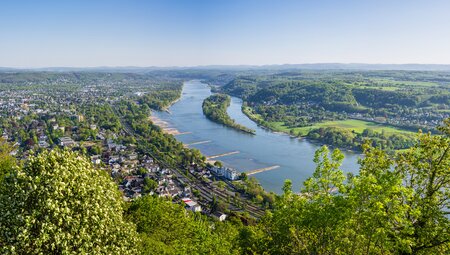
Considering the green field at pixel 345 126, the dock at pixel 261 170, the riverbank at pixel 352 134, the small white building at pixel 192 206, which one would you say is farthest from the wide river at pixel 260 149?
the small white building at pixel 192 206

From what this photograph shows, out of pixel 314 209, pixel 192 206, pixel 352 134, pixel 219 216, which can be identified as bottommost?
pixel 352 134

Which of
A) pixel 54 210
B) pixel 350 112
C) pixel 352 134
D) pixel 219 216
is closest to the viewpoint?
pixel 54 210

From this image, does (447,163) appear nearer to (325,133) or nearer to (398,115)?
(325,133)

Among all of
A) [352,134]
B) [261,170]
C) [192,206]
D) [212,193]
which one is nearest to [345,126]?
[352,134]

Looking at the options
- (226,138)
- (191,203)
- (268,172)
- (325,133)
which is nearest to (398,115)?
(325,133)

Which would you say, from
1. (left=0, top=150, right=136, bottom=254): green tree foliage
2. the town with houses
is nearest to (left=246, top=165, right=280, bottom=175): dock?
the town with houses

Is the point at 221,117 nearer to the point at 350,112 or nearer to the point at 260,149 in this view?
the point at 260,149

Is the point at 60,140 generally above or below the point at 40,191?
below
